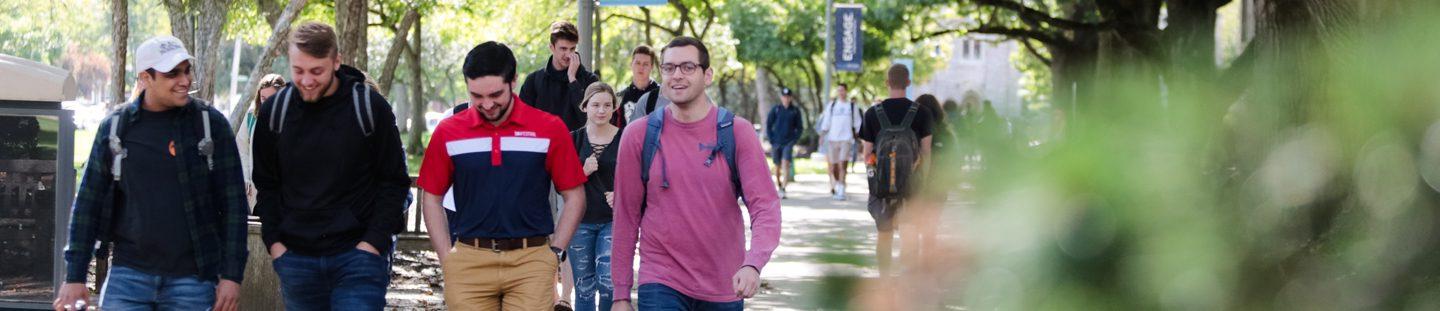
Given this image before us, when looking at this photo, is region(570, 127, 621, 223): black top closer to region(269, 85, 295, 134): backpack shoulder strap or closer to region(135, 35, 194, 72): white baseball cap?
region(269, 85, 295, 134): backpack shoulder strap

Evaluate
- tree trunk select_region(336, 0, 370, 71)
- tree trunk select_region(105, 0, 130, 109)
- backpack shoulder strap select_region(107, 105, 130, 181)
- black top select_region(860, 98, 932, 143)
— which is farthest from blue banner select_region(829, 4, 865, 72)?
backpack shoulder strap select_region(107, 105, 130, 181)

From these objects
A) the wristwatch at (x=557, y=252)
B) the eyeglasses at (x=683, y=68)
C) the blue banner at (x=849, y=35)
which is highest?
the blue banner at (x=849, y=35)

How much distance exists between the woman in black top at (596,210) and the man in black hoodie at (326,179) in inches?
90.2

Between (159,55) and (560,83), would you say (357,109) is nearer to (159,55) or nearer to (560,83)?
(159,55)

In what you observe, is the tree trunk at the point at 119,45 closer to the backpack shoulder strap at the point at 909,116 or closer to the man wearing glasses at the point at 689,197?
the backpack shoulder strap at the point at 909,116

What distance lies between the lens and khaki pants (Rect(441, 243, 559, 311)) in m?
5.62

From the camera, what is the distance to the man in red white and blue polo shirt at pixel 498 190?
553 centimetres

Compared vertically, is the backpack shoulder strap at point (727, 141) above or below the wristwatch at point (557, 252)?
above

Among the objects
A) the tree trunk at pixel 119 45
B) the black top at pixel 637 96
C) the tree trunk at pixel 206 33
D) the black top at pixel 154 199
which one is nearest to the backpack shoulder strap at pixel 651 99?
A: the black top at pixel 637 96

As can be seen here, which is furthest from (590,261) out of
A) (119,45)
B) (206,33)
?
(206,33)

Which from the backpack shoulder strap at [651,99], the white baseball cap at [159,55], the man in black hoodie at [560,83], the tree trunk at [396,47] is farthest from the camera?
the tree trunk at [396,47]

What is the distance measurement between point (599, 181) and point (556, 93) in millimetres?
1013

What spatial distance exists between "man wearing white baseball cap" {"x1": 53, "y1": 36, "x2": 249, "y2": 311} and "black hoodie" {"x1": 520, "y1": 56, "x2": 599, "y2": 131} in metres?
3.33

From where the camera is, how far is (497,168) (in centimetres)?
555
